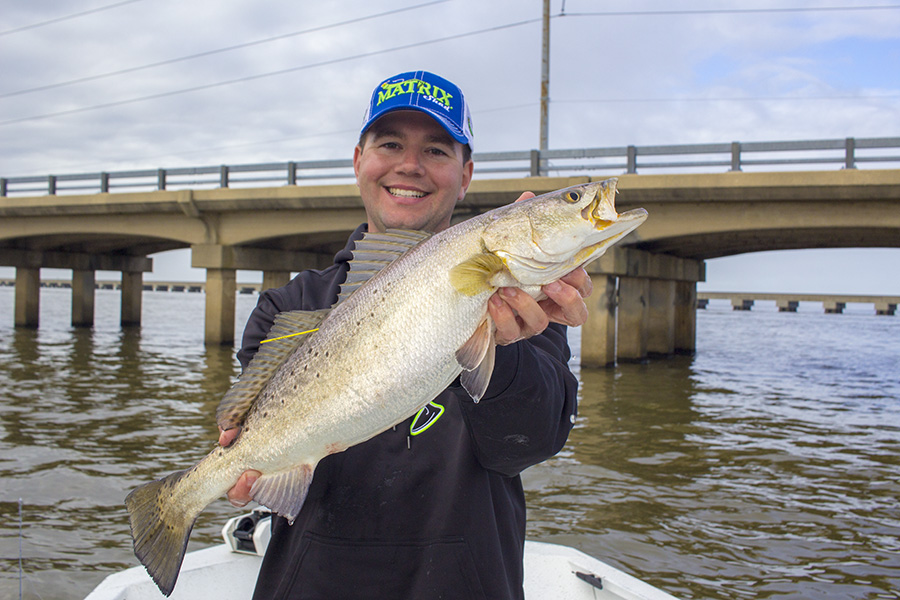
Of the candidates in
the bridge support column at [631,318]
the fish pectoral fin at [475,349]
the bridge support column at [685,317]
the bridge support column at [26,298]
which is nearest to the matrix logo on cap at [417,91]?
the fish pectoral fin at [475,349]

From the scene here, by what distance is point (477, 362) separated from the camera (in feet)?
7.66

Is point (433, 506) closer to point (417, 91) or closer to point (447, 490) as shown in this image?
point (447, 490)

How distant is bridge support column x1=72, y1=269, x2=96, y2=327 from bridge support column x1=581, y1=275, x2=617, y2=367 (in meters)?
26.2

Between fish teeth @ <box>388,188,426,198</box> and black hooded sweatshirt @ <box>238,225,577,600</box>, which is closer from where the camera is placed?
black hooded sweatshirt @ <box>238,225,577,600</box>

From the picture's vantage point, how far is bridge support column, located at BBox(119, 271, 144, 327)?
3466cm

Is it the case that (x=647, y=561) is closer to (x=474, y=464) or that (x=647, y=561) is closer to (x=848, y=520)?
A: (x=848, y=520)

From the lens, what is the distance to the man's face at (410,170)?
3355 mm

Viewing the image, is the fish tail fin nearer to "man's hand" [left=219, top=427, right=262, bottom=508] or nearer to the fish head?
"man's hand" [left=219, top=427, right=262, bottom=508]

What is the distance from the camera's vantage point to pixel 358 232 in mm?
3701

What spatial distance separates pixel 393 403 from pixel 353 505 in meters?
0.67

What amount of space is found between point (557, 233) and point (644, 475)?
756cm

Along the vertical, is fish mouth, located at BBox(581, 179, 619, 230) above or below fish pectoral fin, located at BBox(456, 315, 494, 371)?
above

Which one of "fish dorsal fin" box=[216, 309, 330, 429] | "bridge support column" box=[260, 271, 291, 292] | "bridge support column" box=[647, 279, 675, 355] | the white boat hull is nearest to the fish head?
"fish dorsal fin" box=[216, 309, 330, 429]

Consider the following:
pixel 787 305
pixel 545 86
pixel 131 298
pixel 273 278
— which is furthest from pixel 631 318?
pixel 787 305
